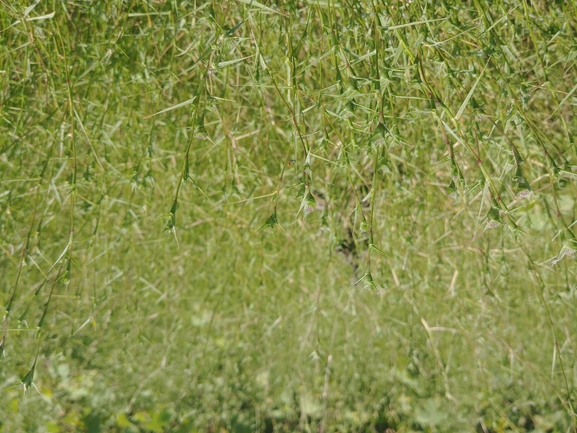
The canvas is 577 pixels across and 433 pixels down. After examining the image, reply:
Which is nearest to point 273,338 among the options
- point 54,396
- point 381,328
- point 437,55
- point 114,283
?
point 381,328

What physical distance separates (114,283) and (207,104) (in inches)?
32.5

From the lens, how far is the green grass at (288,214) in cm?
87

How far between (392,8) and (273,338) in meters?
1.08

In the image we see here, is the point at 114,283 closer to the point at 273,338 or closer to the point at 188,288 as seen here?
the point at 188,288

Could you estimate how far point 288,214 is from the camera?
1.30 metres

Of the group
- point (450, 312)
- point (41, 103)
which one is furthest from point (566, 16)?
point (41, 103)

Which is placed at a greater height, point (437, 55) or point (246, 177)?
point (437, 55)

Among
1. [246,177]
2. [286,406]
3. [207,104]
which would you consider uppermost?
[207,104]

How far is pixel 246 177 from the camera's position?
3.90 feet

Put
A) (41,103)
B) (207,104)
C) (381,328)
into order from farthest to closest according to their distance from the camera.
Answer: (381,328)
(41,103)
(207,104)

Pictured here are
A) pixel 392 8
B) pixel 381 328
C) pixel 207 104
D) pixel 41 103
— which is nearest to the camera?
pixel 207 104

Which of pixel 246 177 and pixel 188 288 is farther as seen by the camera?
pixel 188 288

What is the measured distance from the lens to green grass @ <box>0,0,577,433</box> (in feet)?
2.87

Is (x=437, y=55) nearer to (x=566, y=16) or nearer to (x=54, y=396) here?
(x=566, y=16)
